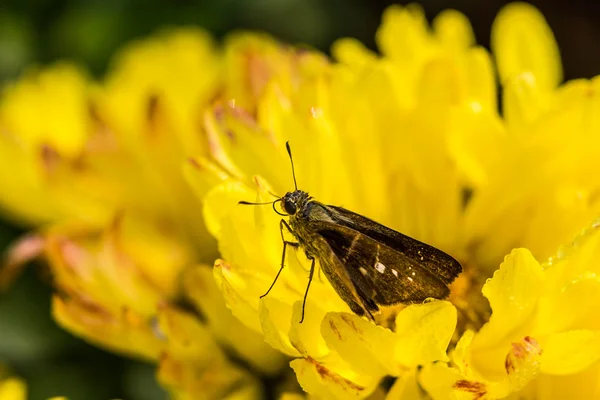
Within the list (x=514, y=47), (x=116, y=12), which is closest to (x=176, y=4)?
(x=116, y=12)

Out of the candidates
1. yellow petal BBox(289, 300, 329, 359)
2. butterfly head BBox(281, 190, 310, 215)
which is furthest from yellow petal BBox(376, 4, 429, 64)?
yellow petal BBox(289, 300, 329, 359)

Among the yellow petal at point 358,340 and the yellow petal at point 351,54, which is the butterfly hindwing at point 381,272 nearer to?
the yellow petal at point 358,340

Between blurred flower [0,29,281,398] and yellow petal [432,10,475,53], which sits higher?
yellow petal [432,10,475,53]

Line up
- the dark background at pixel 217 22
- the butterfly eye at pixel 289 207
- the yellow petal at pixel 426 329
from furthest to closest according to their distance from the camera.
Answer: the dark background at pixel 217 22 → the butterfly eye at pixel 289 207 → the yellow petal at pixel 426 329

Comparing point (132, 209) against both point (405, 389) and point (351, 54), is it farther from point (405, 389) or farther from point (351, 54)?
point (405, 389)

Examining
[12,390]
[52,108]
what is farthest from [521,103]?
[52,108]

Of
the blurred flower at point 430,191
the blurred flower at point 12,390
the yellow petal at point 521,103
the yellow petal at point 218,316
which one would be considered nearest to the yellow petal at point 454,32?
the blurred flower at point 430,191

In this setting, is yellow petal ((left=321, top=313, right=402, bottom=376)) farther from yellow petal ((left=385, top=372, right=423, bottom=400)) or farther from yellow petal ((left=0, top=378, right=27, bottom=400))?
yellow petal ((left=0, top=378, right=27, bottom=400))
